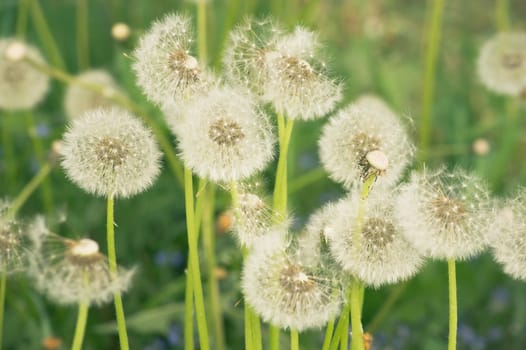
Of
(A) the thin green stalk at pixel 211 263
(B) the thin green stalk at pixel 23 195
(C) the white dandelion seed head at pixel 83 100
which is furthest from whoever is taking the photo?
(C) the white dandelion seed head at pixel 83 100

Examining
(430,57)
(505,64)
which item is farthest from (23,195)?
(505,64)

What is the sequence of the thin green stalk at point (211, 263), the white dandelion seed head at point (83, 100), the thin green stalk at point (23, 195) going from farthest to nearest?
the white dandelion seed head at point (83, 100) → the thin green stalk at point (211, 263) → the thin green stalk at point (23, 195)

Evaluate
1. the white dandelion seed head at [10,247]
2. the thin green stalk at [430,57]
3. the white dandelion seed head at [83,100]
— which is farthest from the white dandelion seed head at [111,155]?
the white dandelion seed head at [83,100]

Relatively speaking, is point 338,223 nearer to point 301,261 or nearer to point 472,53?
point 301,261

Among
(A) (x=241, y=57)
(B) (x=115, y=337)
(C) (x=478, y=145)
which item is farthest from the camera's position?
(B) (x=115, y=337)

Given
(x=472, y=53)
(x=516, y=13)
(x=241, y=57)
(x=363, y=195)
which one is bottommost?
(x=363, y=195)

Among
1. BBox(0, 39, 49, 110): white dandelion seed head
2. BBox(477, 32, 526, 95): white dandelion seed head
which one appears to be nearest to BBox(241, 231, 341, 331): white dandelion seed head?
BBox(0, 39, 49, 110): white dandelion seed head

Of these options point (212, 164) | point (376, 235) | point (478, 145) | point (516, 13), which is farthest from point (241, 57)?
point (516, 13)

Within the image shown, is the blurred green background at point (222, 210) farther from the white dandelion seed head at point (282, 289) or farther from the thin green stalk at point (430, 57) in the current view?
the white dandelion seed head at point (282, 289)
